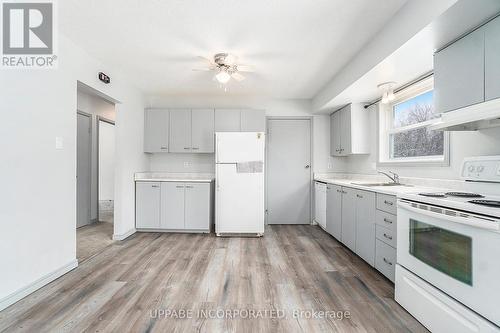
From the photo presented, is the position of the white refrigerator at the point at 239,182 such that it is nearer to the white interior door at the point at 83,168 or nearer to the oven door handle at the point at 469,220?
the oven door handle at the point at 469,220

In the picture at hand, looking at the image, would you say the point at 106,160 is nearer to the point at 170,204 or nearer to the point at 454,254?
the point at 170,204

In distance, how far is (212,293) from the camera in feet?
6.64

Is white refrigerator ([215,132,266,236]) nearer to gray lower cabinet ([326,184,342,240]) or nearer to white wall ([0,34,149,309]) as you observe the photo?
gray lower cabinet ([326,184,342,240])

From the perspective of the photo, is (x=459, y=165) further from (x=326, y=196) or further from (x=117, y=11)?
(x=117, y=11)

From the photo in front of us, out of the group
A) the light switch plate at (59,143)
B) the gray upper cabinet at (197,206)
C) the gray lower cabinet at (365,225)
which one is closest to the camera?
the light switch plate at (59,143)

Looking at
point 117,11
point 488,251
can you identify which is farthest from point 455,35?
point 117,11

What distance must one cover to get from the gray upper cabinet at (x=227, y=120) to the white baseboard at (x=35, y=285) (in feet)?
9.01

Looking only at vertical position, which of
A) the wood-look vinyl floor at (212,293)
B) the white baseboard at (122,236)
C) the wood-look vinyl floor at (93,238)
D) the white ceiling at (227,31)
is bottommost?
the wood-look vinyl floor at (93,238)

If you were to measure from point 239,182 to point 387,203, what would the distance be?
2.09 meters

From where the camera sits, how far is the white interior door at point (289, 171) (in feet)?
14.6

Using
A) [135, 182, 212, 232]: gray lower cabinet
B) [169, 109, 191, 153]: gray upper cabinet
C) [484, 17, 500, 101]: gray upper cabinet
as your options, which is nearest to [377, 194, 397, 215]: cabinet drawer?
[484, 17, 500, 101]: gray upper cabinet

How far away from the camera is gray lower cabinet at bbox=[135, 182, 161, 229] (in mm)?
3834

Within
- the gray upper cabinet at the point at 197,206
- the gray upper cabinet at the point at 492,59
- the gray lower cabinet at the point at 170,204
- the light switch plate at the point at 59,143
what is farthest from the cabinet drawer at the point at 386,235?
the light switch plate at the point at 59,143

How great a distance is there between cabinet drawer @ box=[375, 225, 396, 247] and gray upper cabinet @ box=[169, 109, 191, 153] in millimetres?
3139
